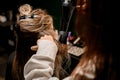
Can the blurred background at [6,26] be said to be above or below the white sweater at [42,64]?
below

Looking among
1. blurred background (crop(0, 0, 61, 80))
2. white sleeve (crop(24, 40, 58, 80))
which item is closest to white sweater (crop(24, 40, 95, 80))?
white sleeve (crop(24, 40, 58, 80))

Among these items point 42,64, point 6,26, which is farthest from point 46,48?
point 6,26

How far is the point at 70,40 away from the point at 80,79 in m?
1.69

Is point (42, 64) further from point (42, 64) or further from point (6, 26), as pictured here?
point (6, 26)

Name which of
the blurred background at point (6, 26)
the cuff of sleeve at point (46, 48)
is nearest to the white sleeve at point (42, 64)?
the cuff of sleeve at point (46, 48)

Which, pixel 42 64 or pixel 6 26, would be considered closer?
pixel 42 64

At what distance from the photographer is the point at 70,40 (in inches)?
105

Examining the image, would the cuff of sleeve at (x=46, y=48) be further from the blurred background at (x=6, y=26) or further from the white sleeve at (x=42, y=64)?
the blurred background at (x=6, y=26)

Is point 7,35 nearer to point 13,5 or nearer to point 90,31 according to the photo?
point 13,5

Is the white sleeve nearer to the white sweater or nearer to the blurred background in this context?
the white sweater

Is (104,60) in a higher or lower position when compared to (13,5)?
higher

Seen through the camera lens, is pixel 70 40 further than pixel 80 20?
Yes

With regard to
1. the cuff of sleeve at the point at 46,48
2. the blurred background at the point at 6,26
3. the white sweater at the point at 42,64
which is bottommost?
the blurred background at the point at 6,26

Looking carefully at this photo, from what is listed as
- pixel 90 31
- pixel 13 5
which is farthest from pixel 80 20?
pixel 13 5
